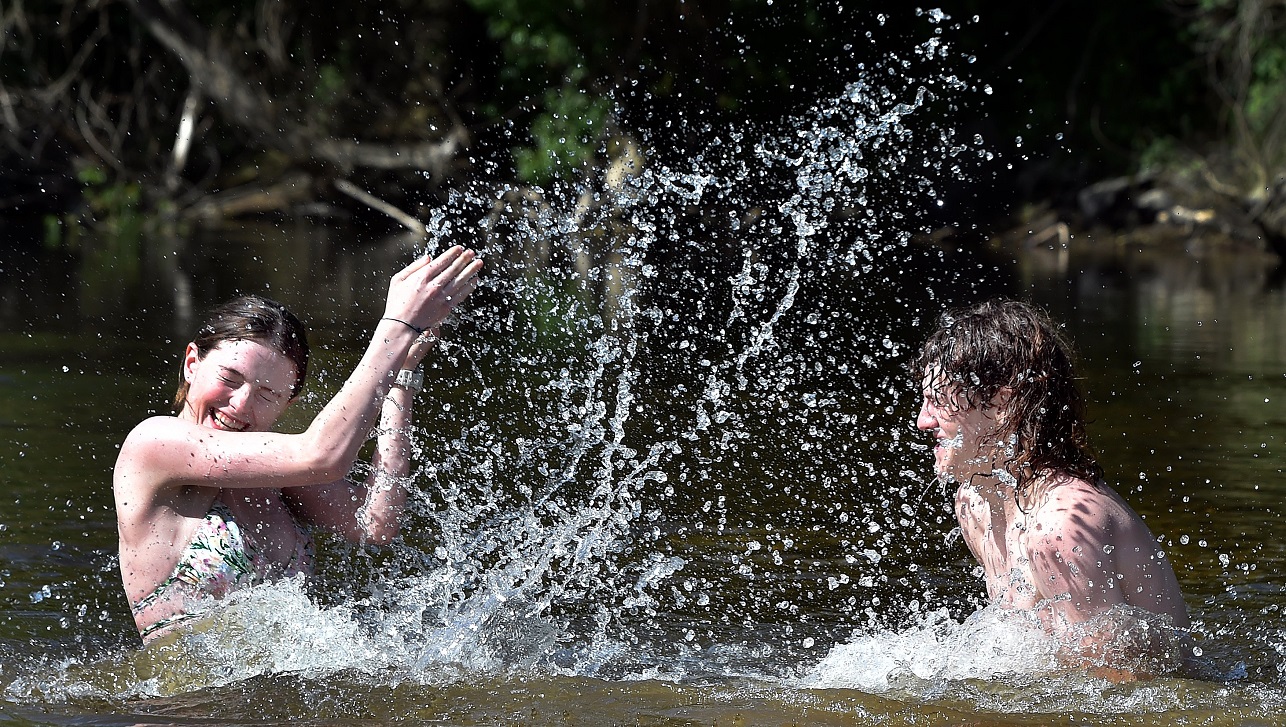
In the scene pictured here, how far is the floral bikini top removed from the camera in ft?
12.6

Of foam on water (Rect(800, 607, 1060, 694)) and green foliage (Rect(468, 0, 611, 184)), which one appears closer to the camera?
foam on water (Rect(800, 607, 1060, 694))

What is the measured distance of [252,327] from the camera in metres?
3.84

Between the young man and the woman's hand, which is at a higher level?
the woman's hand

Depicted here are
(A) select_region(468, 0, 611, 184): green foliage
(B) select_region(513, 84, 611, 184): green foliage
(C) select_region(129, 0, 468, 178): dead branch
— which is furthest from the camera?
(C) select_region(129, 0, 468, 178): dead branch

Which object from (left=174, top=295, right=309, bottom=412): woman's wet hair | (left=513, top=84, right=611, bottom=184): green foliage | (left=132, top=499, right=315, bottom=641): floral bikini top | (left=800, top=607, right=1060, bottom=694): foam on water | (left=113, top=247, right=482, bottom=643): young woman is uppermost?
(left=513, top=84, right=611, bottom=184): green foliage

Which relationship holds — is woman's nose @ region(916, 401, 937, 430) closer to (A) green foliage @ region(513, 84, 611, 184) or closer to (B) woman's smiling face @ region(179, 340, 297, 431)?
(B) woman's smiling face @ region(179, 340, 297, 431)

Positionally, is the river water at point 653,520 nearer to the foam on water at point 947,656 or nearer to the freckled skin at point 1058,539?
the foam on water at point 947,656

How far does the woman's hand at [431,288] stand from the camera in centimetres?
355

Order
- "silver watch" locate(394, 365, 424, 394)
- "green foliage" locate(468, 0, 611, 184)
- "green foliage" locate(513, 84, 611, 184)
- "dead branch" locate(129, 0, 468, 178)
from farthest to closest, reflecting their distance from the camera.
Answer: "dead branch" locate(129, 0, 468, 178) < "green foliage" locate(468, 0, 611, 184) < "green foliage" locate(513, 84, 611, 184) < "silver watch" locate(394, 365, 424, 394)

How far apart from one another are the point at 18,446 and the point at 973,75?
19.7 metres

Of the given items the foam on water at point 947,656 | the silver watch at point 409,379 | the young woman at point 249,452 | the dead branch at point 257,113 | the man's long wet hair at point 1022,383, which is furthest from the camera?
the dead branch at point 257,113

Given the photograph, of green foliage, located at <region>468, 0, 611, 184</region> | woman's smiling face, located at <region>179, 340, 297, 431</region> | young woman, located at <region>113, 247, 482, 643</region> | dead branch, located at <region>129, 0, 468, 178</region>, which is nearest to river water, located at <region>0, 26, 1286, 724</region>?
young woman, located at <region>113, 247, 482, 643</region>

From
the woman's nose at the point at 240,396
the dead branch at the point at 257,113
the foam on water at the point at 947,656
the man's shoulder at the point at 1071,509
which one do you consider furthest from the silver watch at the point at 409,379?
the dead branch at the point at 257,113

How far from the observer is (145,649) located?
3.95 meters
